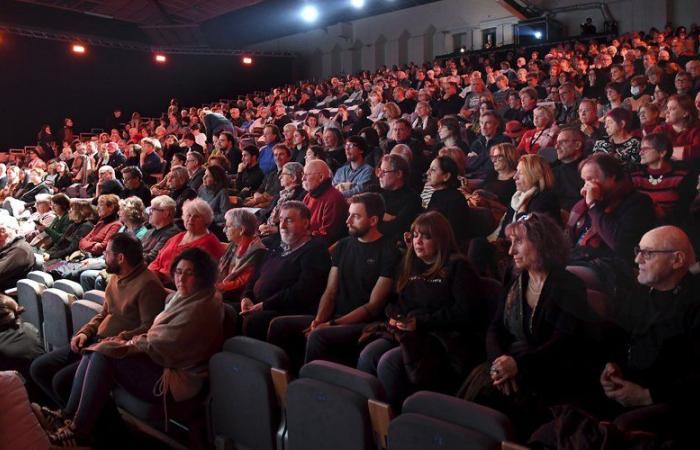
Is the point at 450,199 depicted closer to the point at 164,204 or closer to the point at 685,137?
the point at 685,137

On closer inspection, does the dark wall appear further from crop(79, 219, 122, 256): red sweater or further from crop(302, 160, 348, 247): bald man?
crop(302, 160, 348, 247): bald man

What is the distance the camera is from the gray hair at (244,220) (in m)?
3.05

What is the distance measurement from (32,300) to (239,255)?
50.1 inches

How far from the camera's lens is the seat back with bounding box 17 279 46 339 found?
3.38 m

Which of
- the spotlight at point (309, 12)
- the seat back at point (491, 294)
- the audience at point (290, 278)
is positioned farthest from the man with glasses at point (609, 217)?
the spotlight at point (309, 12)

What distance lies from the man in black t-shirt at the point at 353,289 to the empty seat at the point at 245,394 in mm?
220

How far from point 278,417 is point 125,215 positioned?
2.39 m

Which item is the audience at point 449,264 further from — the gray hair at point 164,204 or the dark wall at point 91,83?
the dark wall at point 91,83

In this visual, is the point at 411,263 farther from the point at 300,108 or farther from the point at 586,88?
the point at 300,108

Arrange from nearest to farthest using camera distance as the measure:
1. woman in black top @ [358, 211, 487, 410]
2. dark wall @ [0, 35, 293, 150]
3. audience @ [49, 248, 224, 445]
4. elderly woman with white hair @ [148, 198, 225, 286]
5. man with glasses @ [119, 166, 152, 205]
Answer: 1. woman in black top @ [358, 211, 487, 410]
2. audience @ [49, 248, 224, 445]
3. elderly woman with white hair @ [148, 198, 225, 286]
4. man with glasses @ [119, 166, 152, 205]
5. dark wall @ [0, 35, 293, 150]

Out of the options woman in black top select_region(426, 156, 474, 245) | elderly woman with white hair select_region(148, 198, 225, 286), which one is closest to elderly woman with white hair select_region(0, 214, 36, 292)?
elderly woman with white hair select_region(148, 198, 225, 286)

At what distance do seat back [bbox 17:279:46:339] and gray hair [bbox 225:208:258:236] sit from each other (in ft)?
4.00

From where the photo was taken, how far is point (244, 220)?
3055mm

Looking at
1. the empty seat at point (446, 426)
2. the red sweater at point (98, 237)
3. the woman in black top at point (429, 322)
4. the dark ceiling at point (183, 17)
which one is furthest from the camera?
the dark ceiling at point (183, 17)
